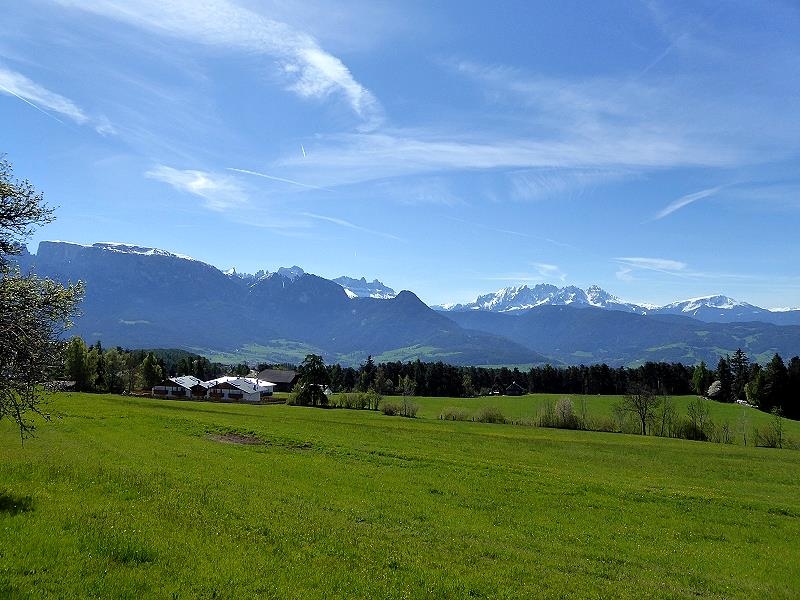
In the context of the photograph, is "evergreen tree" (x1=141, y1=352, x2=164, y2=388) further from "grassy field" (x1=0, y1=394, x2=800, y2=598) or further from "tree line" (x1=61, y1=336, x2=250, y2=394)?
"grassy field" (x1=0, y1=394, x2=800, y2=598)

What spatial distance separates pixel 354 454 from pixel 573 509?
64.2 ft

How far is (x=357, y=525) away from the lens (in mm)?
20703

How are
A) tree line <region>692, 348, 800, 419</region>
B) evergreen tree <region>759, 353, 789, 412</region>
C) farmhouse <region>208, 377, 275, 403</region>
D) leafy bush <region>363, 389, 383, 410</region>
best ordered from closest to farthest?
leafy bush <region>363, 389, 383, 410</region> → tree line <region>692, 348, 800, 419</region> → evergreen tree <region>759, 353, 789, 412</region> → farmhouse <region>208, 377, 275, 403</region>

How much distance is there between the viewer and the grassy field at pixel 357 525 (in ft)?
44.2

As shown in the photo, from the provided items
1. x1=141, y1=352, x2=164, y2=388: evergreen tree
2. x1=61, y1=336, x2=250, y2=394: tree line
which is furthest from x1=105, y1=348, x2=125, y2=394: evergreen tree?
x1=141, y1=352, x2=164, y2=388: evergreen tree

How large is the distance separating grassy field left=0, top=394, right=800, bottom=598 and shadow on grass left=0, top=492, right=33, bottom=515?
2.2 inches

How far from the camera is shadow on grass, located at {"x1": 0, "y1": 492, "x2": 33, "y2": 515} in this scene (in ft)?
54.4

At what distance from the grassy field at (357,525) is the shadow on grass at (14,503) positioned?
0.06 meters

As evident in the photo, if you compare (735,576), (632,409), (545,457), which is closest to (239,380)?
(632,409)

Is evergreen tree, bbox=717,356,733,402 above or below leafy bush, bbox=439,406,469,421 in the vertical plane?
above

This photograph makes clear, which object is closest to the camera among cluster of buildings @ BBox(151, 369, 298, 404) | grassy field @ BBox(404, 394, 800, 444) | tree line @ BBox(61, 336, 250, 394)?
grassy field @ BBox(404, 394, 800, 444)

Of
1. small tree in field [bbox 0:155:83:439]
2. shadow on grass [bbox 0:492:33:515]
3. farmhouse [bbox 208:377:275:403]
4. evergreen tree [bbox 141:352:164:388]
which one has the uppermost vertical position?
small tree in field [bbox 0:155:83:439]

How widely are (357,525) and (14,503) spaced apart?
37.7ft

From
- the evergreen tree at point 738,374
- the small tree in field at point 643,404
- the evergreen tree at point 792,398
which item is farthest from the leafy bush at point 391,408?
the evergreen tree at point 738,374
